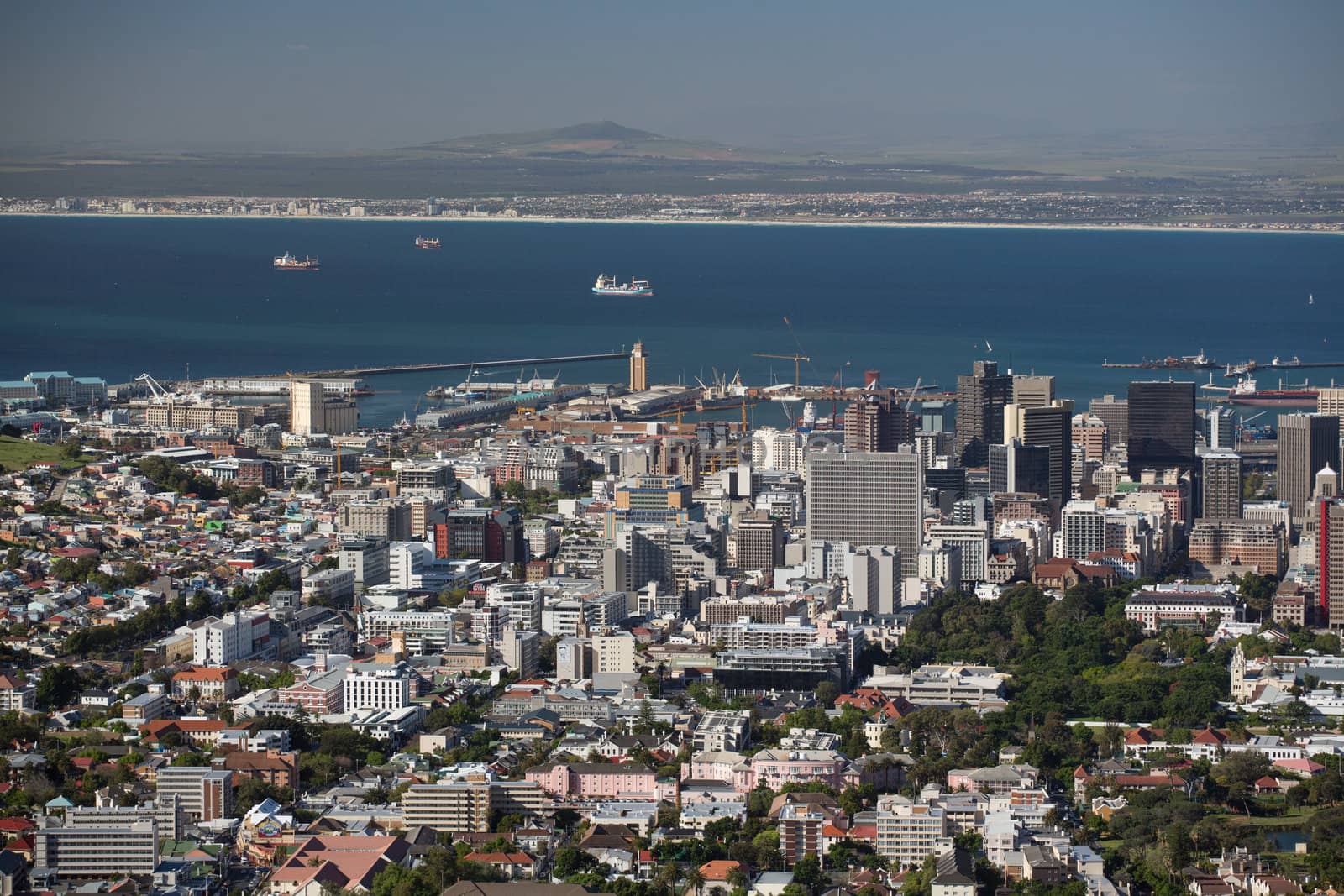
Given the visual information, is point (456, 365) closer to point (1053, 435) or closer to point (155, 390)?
point (155, 390)

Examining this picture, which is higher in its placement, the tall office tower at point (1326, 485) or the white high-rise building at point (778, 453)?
the white high-rise building at point (778, 453)

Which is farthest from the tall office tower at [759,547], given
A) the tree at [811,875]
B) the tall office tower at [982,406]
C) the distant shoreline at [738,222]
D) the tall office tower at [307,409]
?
the distant shoreline at [738,222]

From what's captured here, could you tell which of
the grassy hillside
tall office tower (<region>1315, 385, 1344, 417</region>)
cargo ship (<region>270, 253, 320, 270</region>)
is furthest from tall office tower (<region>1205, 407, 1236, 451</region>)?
cargo ship (<region>270, 253, 320, 270</region>)

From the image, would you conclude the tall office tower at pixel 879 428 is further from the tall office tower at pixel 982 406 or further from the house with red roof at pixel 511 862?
the house with red roof at pixel 511 862

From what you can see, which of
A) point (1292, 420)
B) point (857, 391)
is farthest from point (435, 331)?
point (1292, 420)

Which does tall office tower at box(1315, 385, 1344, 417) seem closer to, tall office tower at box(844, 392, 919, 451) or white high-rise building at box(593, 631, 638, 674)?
tall office tower at box(844, 392, 919, 451)

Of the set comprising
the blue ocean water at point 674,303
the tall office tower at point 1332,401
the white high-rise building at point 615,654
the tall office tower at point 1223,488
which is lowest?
the white high-rise building at point 615,654
